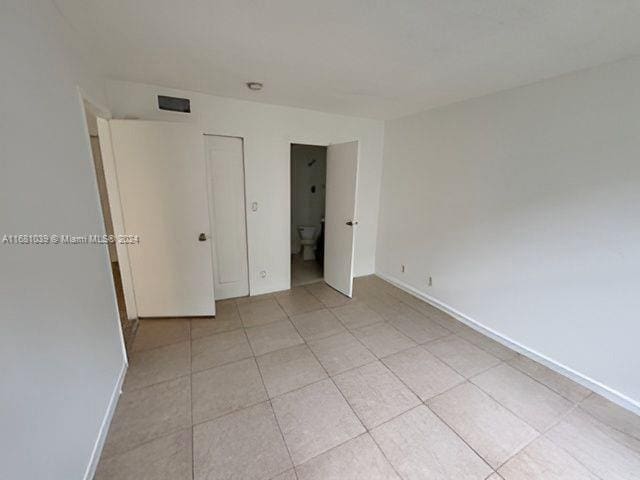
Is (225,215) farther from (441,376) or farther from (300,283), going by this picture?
(441,376)

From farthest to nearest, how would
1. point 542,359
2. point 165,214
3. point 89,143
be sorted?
1. point 165,214
2. point 542,359
3. point 89,143

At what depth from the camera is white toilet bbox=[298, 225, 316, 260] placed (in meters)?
4.57

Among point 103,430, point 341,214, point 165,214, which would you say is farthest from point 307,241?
point 103,430

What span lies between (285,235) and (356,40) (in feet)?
7.30

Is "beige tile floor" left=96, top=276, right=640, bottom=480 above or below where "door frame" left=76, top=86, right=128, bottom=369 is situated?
below

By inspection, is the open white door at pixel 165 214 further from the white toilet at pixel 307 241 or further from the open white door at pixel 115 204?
the white toilet at pixel 307 241

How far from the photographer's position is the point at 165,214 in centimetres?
250

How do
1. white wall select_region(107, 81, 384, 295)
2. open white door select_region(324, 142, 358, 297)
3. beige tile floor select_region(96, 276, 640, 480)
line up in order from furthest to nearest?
open white door select_region(324, 142, 358, 297)
white wall select_region(107, 81, 384, 295)
beige tile floor select_region(96, 276, 640, 480)

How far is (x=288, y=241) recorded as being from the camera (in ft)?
11.1

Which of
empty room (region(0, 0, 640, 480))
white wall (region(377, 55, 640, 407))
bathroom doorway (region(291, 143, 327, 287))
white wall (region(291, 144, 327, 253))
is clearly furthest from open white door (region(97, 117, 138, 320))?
white wall (region(377, 55, 640, 407))

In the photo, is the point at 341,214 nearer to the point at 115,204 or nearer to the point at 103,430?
the point at 115,204

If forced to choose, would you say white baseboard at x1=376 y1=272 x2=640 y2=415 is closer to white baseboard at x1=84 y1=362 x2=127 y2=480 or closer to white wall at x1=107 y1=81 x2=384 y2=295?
white wall at x1=107 y1=81 x2=384 y2=295

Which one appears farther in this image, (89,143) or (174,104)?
(174,104)

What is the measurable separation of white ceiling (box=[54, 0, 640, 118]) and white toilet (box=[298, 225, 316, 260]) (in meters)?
2.54
